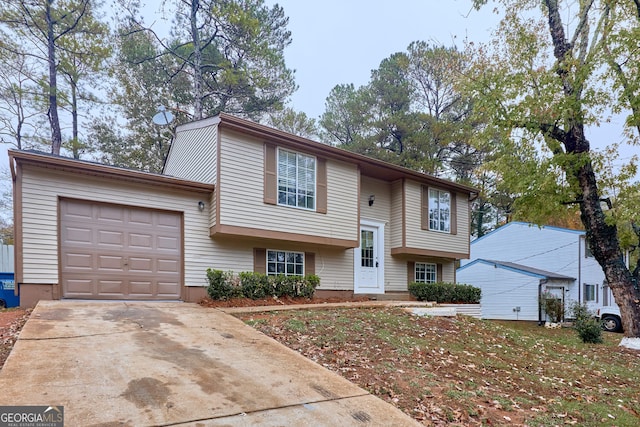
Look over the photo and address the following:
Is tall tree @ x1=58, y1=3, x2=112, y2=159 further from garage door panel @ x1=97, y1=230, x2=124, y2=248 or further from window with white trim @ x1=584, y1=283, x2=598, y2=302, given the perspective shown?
window with white trim @ x1=584, y1=283, x2=598, y2=302

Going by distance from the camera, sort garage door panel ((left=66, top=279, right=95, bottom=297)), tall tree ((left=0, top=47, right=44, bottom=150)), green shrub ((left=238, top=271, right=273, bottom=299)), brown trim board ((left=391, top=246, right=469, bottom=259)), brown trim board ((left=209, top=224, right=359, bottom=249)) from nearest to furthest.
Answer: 1. garage door panel ((left=66, top=279, right=95, bottom=297))
2. brown trim board ((left=209, top=224, right=359, bottom=249))
3. green shrub ((left=238, top=271, right=273, bottom=299))
4. brown trim board ((left=391, top=246, right=469, bottom=259))
5. tall tree ((left=0, top=47, right=44, bottom=150))

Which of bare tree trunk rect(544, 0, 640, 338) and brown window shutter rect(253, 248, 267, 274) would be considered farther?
brown window shutter rect(253, 248, 267, 274)

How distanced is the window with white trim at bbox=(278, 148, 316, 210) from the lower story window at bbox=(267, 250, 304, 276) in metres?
1.54

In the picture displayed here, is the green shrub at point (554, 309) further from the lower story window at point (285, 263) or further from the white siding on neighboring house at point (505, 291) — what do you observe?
the lower story window at point (285, 263)

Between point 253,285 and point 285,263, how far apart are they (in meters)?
1.81

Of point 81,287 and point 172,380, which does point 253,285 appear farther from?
point 172,380

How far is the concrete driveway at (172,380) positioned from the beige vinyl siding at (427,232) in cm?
846

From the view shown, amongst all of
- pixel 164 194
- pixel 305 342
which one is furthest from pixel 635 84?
pixel 164 194

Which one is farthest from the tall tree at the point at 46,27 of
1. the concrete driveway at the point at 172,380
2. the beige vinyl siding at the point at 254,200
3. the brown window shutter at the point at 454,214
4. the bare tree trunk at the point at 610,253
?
the bare tree trunk at the point at 610,253

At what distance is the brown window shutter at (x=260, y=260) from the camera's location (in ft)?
34.3

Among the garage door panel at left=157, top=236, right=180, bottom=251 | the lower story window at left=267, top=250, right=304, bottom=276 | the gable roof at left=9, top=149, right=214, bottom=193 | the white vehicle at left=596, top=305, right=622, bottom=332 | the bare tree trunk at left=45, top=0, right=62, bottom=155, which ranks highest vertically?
the bare tree trunk at left=45, top=0, right=62, bottom=155

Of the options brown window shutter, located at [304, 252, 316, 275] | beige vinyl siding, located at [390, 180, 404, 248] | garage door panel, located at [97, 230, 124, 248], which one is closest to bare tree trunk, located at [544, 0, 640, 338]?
beige vinyl siding, located at [390, 180, 404, 248]

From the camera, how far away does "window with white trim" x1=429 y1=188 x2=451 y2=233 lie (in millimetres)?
13945

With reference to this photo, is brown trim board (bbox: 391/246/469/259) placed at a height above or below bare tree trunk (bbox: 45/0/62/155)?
below
